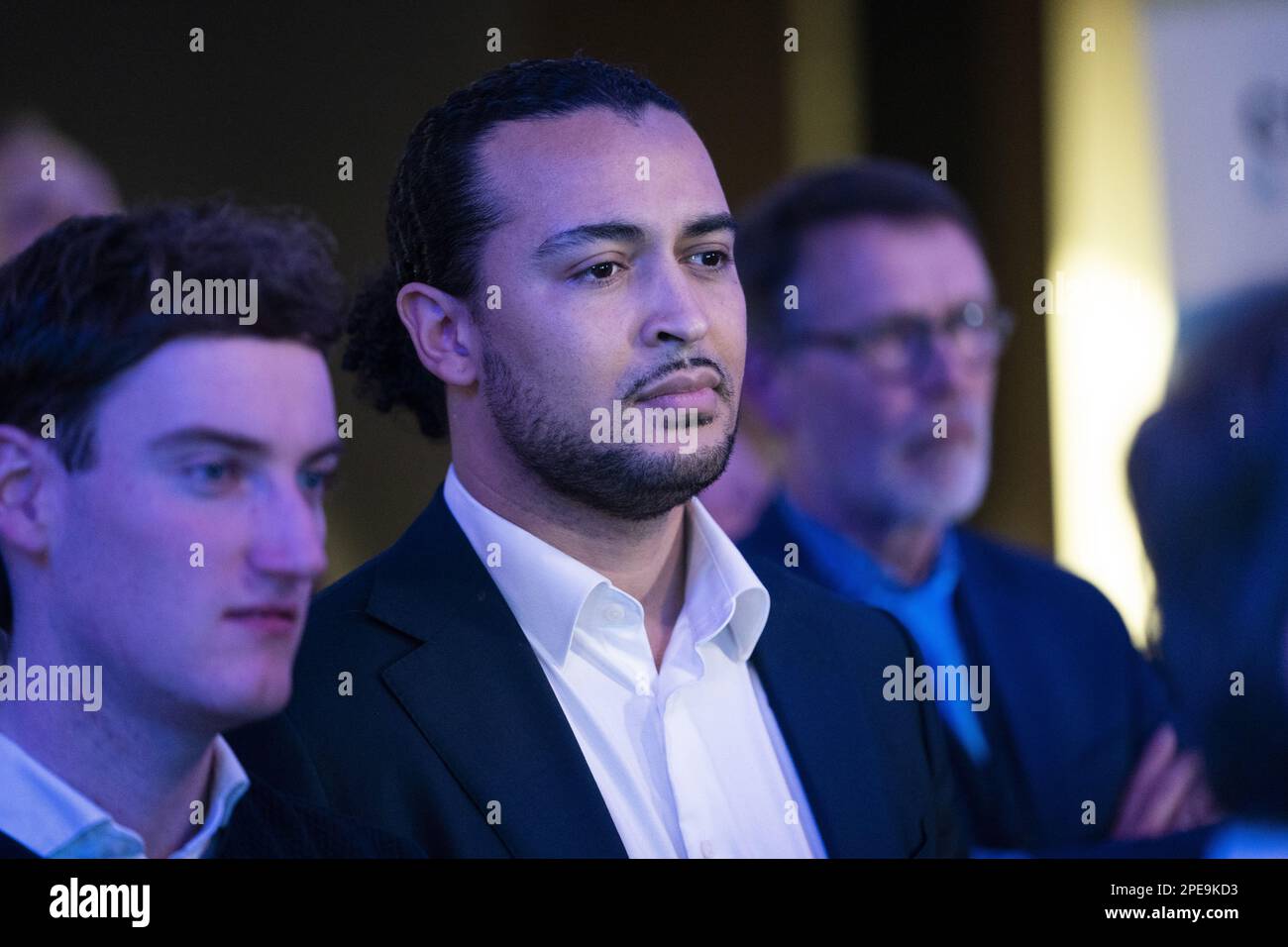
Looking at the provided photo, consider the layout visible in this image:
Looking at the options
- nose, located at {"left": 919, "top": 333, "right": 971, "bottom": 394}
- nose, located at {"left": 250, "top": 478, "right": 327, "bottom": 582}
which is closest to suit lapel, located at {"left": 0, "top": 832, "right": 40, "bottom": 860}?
nose, located at {"left": 250, "top": 478, "right": 327, "bottom": 582}

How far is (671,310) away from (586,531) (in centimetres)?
42

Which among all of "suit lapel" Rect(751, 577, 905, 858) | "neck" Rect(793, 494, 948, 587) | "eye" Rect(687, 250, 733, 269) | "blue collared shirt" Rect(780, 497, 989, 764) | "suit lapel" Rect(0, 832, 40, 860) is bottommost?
"suit lapel" Rect(0, 832, 40, 860)

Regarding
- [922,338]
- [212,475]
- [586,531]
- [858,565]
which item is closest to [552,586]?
[586,531]

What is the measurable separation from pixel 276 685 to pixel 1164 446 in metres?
1.89

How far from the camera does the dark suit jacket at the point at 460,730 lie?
7.89ft

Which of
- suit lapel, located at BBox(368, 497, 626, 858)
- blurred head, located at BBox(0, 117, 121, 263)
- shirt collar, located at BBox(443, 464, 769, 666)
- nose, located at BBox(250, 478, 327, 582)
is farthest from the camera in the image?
blurred head, located at BBox(0, 117, 121, 263)

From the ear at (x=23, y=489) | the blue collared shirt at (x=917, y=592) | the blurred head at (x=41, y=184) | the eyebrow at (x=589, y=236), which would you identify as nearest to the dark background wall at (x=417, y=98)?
the blurred head at (x=41, y=184)

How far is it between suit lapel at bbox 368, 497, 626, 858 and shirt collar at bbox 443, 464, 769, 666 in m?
0.03

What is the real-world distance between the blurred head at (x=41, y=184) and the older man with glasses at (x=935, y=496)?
129 cm

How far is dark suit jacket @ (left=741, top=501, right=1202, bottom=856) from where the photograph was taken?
2.98 meters

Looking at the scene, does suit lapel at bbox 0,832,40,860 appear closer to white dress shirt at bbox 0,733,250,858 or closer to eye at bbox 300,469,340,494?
white dress shirt at bbox 0,733,250,858

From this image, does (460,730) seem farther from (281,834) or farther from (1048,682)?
(1048,682)
